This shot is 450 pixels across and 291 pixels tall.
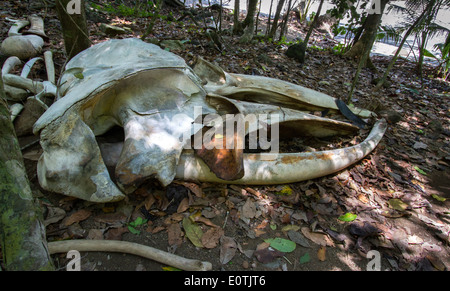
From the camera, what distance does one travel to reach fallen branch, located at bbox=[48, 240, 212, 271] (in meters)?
1.61

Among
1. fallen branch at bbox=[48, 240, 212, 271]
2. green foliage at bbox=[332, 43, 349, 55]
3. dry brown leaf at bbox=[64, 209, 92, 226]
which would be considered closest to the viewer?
fallen branch at bbox=[48, 240, 212, 271]

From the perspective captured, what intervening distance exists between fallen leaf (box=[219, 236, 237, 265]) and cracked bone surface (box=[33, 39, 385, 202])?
1.52ft

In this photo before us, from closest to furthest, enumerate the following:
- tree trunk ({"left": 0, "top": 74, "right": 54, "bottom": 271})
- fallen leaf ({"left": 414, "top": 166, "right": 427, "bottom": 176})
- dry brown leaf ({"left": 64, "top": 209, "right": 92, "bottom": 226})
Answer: tree trunk ({"left": 0, "top": 74, "right": 54, "bottom": 271})
dry brown leaf ({"left": 64, "top": 209, "right": 92, "bottom": 226})
fallen leaf ({"left": 414, "top": 166, "right": 427, "bottom": 176})

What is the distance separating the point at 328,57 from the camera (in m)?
6.69

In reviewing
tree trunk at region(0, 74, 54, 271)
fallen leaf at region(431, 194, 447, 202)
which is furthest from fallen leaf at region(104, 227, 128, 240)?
fallen leaf at region(431, 194, 447, 202)

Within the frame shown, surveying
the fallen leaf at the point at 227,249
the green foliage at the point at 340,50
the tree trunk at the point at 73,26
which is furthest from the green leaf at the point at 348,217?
the green foliage at the point at 340,50

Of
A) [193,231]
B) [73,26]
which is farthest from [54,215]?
[73,26]

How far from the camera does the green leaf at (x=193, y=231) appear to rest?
73.3 inches

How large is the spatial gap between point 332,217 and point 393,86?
4.76 meters

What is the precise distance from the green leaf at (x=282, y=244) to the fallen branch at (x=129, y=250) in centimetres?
54

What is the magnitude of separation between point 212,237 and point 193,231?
0.50 ft

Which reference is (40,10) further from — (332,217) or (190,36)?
(332,217)

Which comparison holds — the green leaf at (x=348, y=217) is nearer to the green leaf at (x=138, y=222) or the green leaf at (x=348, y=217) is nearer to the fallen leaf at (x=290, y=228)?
the fallen leaf at (x=290, y=228)

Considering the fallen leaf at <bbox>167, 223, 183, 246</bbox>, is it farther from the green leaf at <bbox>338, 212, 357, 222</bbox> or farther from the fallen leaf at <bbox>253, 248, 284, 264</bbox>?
the green leaf at <bbox>338, 212, 357, 222</bbox>
